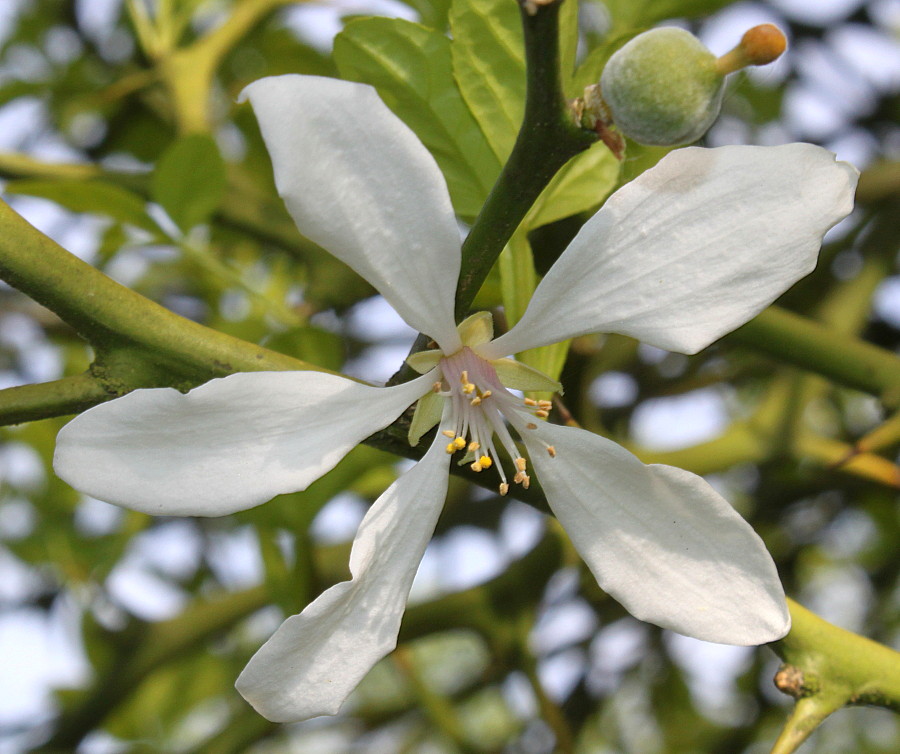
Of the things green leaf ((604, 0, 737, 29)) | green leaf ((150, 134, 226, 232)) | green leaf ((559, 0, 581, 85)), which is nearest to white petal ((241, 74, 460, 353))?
green leaf ((559, 0, 581, 85))

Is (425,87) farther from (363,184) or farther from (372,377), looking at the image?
(372,377)

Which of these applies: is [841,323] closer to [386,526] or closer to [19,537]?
[386,526]

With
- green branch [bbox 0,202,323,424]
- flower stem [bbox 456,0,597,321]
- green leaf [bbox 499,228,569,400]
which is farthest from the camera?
green leaf [bbox 499,228,569,400]

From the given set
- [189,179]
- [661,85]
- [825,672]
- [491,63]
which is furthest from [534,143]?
[189,179]

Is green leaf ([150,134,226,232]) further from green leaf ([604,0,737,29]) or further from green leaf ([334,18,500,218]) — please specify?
green leaf ([604,0,737,29])

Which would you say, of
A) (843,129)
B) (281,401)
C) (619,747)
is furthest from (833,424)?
(281,401)
